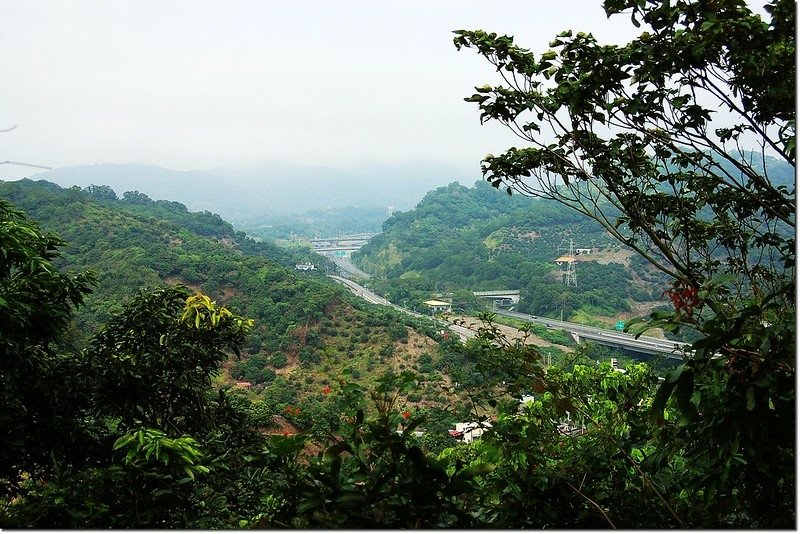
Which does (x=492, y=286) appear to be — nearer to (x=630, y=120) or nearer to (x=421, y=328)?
(x=421, y=328)

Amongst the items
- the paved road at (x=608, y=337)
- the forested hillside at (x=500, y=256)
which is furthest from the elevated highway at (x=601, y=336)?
the forested hillside at (x=500, y=256)

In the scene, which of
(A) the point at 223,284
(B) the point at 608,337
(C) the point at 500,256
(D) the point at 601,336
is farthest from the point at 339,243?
(B) the point at 608,337

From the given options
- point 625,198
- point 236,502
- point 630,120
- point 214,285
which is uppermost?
point 630,120

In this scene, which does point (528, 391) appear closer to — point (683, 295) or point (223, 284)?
point (683, 295)

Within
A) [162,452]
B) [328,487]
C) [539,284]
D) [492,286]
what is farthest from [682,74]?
[492,286]

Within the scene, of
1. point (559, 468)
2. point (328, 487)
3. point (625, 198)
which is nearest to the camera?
point (328, 487)

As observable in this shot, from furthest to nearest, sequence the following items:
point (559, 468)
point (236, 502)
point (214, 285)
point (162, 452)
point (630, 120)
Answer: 1. point (214, 285)
2. point (630, 120)
3. point (236, 502)
4. point (162, 452)
5. point (559, 468)

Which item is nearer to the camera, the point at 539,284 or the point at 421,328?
the point at 421,328
